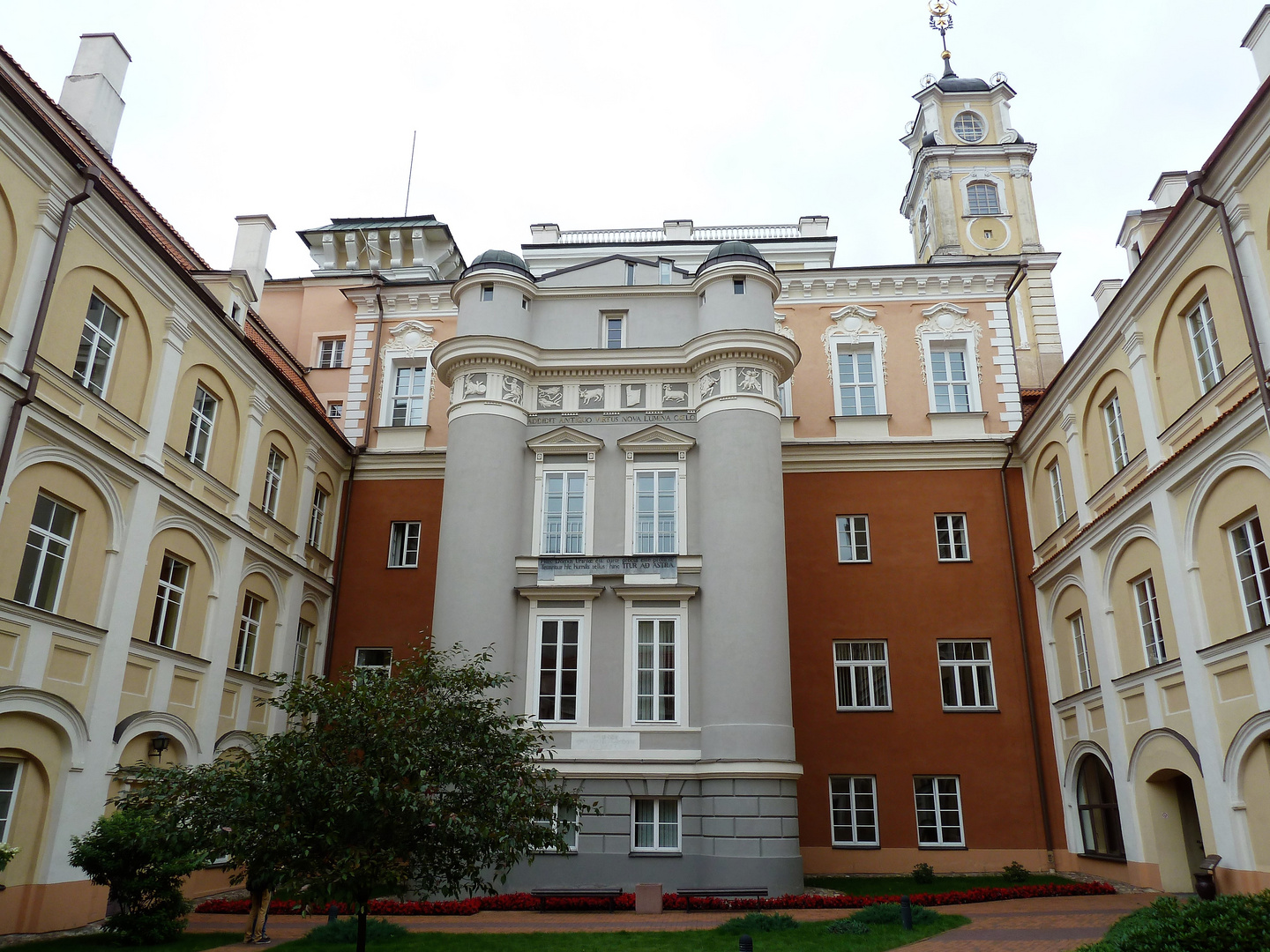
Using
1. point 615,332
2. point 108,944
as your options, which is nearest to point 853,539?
point 615,332

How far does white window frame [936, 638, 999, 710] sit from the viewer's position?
2541 centimetres

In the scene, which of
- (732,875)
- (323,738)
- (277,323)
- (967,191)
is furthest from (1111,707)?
(967,191)

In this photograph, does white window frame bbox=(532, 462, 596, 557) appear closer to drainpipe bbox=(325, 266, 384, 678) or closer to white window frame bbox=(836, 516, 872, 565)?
white window frame bbox=(836, 516, 872, 565)

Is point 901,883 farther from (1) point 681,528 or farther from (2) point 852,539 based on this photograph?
(1) point 681,528

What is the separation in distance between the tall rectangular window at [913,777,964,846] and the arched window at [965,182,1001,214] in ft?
118

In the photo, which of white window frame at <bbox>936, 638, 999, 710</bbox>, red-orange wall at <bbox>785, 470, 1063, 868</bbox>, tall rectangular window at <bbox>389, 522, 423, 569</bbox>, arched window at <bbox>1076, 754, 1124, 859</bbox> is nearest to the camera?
arched window at <bbox>1076, 754, 1124, 859</bbox>

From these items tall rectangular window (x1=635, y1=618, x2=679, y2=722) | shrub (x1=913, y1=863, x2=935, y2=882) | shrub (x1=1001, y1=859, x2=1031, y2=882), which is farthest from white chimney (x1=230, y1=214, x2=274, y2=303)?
shrub (x1=1001, y1=859, x2=1031, y2=882)

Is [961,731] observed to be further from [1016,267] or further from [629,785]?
[1016,267]

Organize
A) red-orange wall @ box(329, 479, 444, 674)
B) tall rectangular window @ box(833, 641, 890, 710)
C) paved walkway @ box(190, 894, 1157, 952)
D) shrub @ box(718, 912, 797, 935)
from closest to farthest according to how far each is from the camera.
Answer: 1. paved walkway @ box(190, 894, 1157, 952)
2. shrub @ box(718, 912, 797, 935)
3. tall rectangular window @ box(833, 641, 890, 710)
4. red-orange wall @ box(329, 479, 444, 674)

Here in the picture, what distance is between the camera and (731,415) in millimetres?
23578

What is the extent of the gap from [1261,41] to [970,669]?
621 inches

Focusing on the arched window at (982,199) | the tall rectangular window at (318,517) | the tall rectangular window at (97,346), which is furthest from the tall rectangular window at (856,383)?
the arched window at (982,199)

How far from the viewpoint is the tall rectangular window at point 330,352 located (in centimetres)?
3188

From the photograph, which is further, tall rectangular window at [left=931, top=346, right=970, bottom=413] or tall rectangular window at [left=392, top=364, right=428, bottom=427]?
tall rectangular window at [left=392, top=364, right=428, bottom=427]
